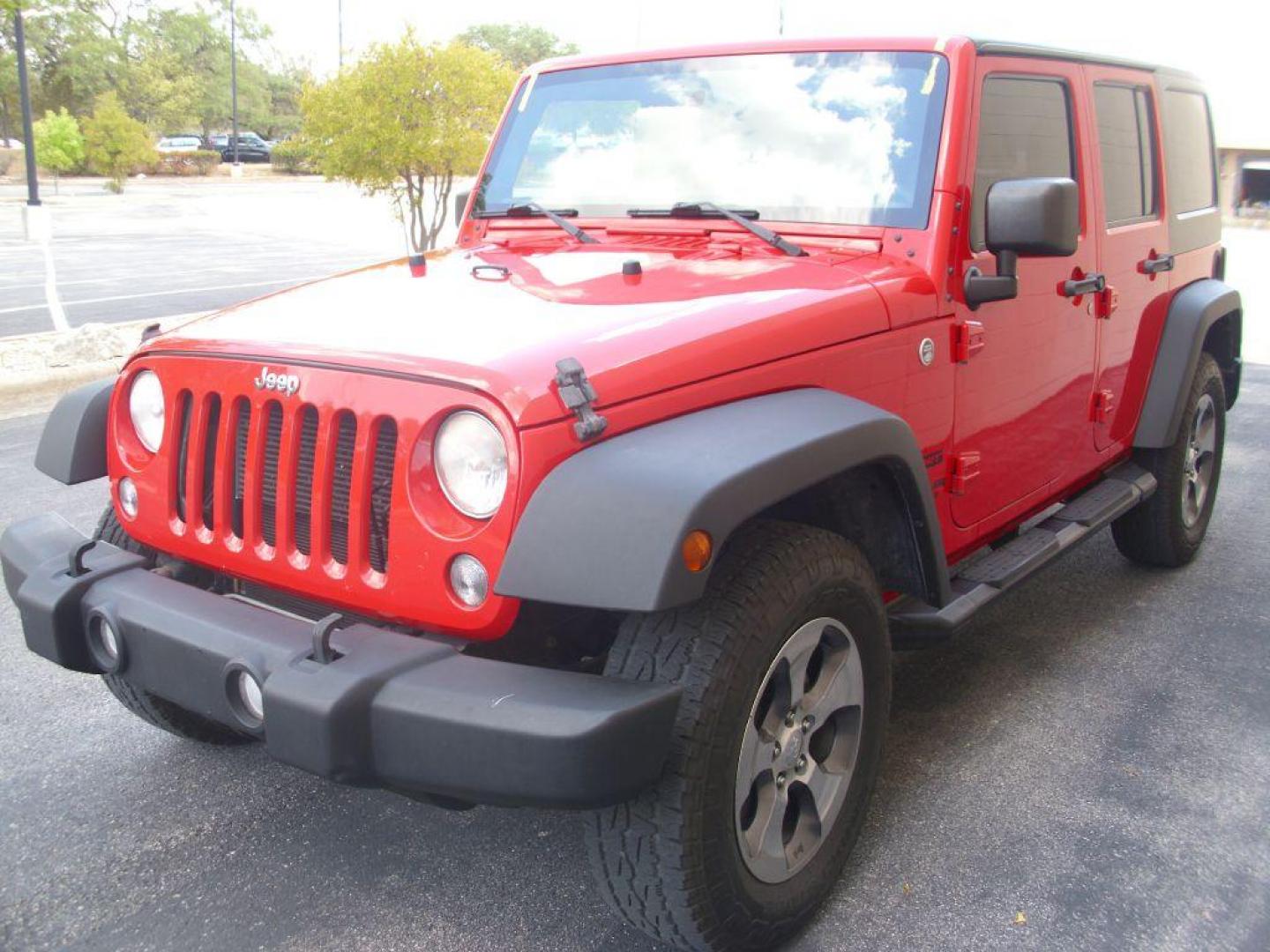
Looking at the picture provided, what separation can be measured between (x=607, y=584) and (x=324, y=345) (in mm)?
892

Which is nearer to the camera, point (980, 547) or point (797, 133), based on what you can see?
point (797, 133)

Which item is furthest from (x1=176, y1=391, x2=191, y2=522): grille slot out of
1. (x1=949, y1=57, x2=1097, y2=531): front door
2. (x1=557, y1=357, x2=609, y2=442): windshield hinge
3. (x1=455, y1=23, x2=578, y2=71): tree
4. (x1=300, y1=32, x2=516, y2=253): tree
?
(x1=455, y1=23, x2=578, y2=71): tree

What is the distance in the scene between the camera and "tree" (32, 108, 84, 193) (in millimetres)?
39562

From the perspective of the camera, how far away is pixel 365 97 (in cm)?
1142

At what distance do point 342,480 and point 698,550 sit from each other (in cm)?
79

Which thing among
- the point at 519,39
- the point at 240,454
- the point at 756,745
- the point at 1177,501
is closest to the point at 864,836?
the point at 756,745

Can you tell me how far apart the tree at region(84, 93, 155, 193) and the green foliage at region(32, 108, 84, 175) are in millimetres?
462

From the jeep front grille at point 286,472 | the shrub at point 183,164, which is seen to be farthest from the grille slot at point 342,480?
the shrub at point 183,164

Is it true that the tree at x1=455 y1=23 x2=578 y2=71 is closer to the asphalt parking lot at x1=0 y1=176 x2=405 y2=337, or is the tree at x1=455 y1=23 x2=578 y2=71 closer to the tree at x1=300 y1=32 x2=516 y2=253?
the asphalt parking lot at x1=0 y1=176 x2=405 y2=337

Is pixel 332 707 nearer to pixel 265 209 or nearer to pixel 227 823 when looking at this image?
pixel 227 823

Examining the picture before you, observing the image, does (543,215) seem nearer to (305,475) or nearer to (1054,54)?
(305,475)

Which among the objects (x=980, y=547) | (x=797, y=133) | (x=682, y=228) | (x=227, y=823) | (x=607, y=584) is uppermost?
(x=797, y=133)

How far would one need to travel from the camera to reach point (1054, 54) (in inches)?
150

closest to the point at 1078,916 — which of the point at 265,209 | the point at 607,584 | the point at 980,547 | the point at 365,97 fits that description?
the point at 980,547
